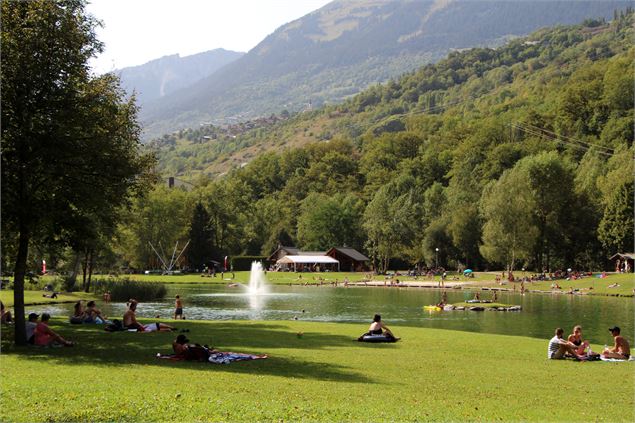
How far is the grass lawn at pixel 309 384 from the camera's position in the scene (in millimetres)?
12531

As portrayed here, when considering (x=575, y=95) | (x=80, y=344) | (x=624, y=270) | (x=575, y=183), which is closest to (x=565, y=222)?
(x=575, y=183)

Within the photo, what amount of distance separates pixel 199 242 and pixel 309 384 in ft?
361

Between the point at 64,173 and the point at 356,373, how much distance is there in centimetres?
1119

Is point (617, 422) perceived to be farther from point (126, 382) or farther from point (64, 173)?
point (64, 173)

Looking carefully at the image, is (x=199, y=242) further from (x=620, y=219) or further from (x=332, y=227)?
(x=620, y=219)

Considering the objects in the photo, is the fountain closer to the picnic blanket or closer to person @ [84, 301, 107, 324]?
person @ [84, 301, 107, 324]

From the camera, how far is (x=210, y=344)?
73.8 ft

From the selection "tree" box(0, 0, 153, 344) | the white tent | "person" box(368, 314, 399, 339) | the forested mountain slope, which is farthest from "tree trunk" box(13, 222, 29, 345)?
the white tent

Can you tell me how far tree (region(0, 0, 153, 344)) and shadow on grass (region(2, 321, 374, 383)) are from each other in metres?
2.48

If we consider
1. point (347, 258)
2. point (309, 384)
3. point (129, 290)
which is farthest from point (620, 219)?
point (309, 384)

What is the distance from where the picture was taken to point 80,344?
21828mm

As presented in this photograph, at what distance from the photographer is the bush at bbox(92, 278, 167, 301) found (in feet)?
185

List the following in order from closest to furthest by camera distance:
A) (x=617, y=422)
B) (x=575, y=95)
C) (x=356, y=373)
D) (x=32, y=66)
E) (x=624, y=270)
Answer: (x=617, y=422) → (x=356, y=373) → (x=32, y=66) → (x=624, y=270) → (x=575, y=95)

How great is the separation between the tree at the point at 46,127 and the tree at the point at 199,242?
331 feet
